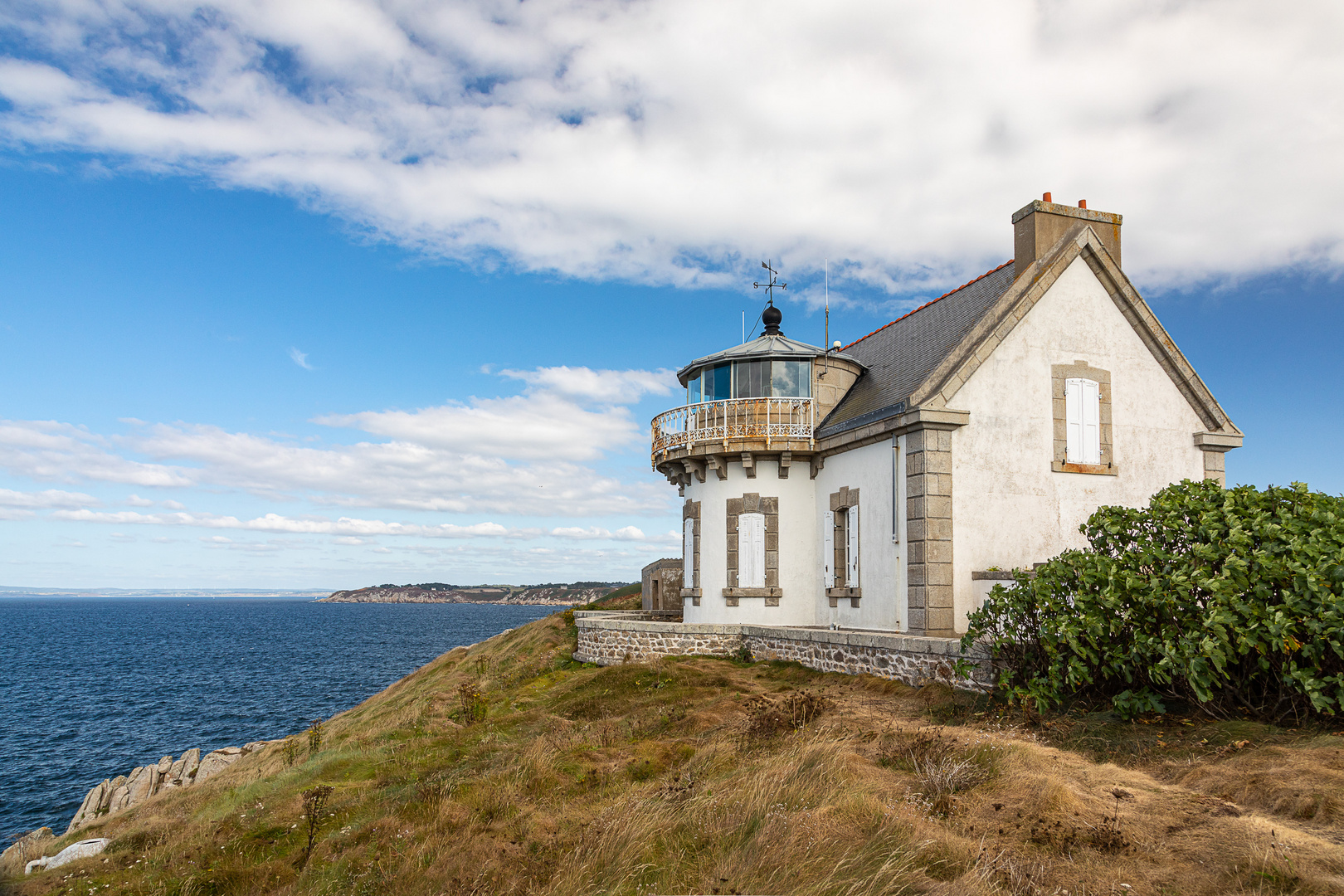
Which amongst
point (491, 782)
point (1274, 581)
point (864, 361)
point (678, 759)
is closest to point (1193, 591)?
point (1274, 581)

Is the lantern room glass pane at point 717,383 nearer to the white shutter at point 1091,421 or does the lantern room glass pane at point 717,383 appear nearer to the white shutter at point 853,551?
the white shutter at point 853,551

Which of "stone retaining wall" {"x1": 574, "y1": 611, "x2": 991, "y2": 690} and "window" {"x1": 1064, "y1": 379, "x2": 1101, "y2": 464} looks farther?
"window" {"x1": 1064, "y1": 379, "x2": 1101, "y2": 464}

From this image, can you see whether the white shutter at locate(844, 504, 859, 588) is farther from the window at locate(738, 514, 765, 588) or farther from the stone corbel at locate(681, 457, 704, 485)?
the stone corbel at locate(681, 457, 704, 485)

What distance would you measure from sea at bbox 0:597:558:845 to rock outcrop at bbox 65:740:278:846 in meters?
1.31

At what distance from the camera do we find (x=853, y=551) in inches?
691

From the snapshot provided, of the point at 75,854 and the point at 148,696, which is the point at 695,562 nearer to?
the point at 75,854

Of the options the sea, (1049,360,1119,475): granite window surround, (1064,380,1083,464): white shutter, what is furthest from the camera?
the sea

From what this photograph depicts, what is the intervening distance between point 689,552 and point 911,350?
7.51 m

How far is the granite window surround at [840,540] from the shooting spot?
17.8 m

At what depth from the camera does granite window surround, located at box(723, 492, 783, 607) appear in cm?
1948

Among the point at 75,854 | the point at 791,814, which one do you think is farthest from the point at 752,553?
the point at 75,854

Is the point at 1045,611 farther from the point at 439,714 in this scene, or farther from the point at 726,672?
the point at 439,714

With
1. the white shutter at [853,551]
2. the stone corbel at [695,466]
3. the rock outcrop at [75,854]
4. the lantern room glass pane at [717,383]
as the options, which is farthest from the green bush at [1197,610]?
the rock outcrop at [75,854]

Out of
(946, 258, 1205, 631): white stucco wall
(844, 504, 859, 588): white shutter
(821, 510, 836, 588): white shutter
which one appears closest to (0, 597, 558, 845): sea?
(821, 510, 836, 588): white shutter
